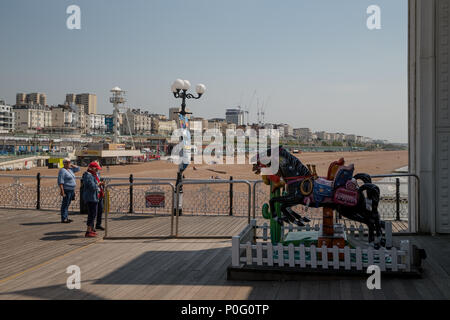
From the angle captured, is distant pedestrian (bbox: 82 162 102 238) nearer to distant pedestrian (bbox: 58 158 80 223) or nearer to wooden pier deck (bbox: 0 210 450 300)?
wooden pier deck (bbox: 0 210 450 300)

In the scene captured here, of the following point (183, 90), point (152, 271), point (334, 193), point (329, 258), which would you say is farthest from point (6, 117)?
point (329, 258)

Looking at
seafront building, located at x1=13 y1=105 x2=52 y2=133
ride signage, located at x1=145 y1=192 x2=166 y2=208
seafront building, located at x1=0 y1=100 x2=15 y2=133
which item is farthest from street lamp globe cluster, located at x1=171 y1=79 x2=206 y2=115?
seafront building, located at x1=13 y1=105 x2=52 y2=133

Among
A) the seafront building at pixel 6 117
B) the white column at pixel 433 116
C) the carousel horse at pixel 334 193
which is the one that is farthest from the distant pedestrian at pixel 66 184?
the seafront building at pixel 6 117

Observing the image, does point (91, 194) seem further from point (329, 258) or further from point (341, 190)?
point (341, 190)

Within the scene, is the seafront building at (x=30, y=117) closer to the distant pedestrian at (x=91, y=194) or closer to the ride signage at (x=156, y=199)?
the ride signage at (x=156, y=199)

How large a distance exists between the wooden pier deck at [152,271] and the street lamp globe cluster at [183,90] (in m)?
5.13

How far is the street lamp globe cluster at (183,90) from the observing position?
13500mm

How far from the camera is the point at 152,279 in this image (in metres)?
6.05

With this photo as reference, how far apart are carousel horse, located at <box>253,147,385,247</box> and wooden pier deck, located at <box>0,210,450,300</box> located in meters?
1.02

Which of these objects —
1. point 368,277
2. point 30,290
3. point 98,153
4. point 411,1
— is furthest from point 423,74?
point 98,153

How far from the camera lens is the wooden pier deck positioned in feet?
17.4

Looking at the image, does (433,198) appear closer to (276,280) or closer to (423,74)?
(423,74)

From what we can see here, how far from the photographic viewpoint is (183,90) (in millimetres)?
13734

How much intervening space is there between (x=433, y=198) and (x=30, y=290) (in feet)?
27.0
